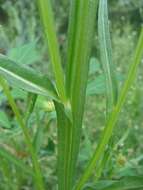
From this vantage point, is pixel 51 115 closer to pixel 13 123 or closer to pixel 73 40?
pixel 13 123

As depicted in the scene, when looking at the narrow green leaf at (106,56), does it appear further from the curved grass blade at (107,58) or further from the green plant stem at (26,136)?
the green plant stem at (26,136)

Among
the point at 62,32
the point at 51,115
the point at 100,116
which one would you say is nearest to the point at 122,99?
the point at 51,115

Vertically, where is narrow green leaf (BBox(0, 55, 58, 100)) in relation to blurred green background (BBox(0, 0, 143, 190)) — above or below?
above

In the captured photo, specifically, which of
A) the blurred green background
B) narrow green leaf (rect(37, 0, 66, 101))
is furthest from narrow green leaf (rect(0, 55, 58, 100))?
the blurred green background

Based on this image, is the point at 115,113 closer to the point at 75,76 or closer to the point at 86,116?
the point at 75,76

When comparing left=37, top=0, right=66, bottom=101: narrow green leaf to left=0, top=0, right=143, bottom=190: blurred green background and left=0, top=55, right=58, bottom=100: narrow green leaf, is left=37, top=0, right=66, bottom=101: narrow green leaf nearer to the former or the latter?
left=0, top=55, right=58, bottom=100: narrow green leaf

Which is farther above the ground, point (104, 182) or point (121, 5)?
point (104, 182)

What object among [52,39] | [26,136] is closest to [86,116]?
[26,136]
